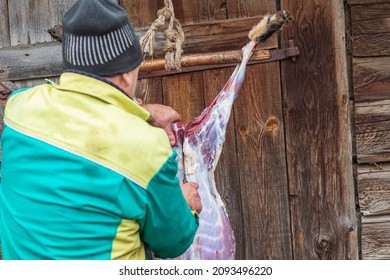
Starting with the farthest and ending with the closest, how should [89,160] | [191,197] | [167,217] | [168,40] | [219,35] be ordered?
[219,35], [168,40], [191,197], [167,217], [89,160]

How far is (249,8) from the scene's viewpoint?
3.12 m

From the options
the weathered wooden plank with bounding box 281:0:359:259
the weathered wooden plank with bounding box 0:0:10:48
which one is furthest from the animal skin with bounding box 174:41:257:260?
the weathered wooden plank with bounding box 0:0:10:48

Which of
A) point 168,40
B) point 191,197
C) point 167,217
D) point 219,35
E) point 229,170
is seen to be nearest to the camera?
point 167,217

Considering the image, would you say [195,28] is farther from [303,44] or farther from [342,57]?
[342,57]

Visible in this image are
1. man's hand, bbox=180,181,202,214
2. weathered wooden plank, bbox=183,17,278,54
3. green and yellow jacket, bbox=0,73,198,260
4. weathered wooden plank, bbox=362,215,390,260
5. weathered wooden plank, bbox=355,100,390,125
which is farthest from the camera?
weathered wooden plank, bbox=362,215,390,260

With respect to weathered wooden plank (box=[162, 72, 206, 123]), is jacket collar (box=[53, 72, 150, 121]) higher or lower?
higher

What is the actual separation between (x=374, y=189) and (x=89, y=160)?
6.65 ft

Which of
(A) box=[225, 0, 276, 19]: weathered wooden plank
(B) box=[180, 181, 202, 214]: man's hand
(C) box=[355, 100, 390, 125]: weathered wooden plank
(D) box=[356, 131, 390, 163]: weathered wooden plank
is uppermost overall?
(A) box=[225, 0, 276, 19]: weathered wooden plank

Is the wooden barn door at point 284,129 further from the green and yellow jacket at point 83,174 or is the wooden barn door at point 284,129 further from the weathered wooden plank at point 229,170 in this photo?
the green and yellow jacket at point 83,174

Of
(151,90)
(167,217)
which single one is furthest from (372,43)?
(167,217)

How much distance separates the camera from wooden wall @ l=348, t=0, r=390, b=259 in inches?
124

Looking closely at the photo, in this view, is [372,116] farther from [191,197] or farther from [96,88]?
[96,88]

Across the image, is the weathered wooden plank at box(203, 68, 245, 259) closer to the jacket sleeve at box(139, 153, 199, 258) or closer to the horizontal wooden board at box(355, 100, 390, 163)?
the horizontal wooden board at box(355, 100, 390, 163)

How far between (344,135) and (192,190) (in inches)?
49.7
